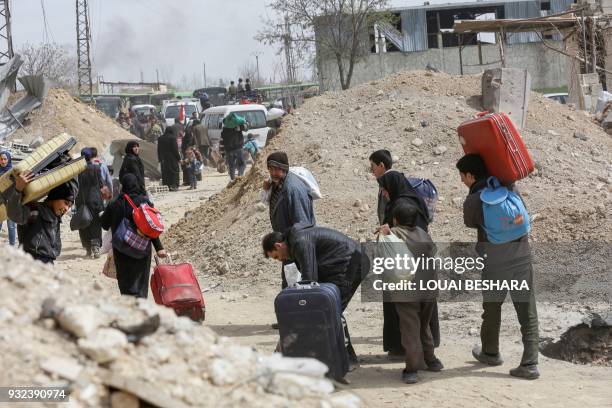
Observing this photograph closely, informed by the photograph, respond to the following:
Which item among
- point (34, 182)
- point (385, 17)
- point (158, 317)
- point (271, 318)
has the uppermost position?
point (385, 17)

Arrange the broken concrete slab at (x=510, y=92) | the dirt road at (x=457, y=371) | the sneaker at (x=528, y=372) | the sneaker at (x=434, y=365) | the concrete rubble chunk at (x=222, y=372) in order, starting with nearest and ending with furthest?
the concrete rubble chunk at (x=222, y=372) < the dirt road at (x=457, y=371) < the sneaker at (x=528, y=372) < the sneaker at (x=434, y=365) < the broken concrete slab at (x=510, y=92)

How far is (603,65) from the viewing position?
1111 inches

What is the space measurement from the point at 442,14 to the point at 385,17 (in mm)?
13182

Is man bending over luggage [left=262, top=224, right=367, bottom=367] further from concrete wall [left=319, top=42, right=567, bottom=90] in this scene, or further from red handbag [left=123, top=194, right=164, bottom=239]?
concrete wall [left=319, top=42, right=567, bottom=90]

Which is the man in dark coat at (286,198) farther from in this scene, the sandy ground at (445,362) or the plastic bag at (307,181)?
the sandy ground at (445,362)

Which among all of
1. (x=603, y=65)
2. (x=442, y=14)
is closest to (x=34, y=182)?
(x=603, y=65)

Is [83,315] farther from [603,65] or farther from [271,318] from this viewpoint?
[603,65]

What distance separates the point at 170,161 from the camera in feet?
71.5

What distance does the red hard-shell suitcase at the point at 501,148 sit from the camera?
725 cm

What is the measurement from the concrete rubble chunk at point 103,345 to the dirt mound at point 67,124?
2366cm

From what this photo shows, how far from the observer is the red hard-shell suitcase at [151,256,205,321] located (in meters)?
8.27

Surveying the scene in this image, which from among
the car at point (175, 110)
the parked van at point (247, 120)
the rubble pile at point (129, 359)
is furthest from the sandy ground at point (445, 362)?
the car at point (175, 110)

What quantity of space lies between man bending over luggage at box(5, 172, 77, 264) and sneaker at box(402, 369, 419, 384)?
3.09 meters

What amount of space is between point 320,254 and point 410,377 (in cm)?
114
